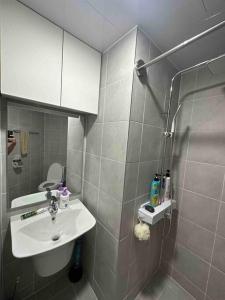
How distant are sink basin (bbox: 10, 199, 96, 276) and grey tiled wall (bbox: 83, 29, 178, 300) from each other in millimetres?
179

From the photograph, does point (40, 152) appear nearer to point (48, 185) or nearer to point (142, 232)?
point (48, 185)

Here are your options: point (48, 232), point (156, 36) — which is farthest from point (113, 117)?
point (48, 232)

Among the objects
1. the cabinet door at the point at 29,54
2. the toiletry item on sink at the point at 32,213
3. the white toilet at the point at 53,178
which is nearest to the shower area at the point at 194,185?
the cabinet door at the point at 29,54

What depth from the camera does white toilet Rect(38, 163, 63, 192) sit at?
4.04ft

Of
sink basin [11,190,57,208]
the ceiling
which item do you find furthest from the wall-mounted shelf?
the ceiling

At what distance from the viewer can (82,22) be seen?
87cm

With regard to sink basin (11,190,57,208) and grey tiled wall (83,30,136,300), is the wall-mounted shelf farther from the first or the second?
sink basin (11,190,57,208)

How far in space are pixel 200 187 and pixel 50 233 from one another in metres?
1.33

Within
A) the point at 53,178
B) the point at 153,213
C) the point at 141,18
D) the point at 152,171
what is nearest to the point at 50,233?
the point at 53,178

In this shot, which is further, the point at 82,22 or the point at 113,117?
the point at 113,117

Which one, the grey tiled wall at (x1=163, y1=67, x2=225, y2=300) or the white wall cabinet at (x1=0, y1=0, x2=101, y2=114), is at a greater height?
the white wall cabinet at (x1=0, y1=0, x2=101, y2=114)

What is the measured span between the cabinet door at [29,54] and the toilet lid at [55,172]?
1.96 feet

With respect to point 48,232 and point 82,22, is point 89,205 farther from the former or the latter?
point 82,22

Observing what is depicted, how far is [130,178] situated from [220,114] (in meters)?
0.90
